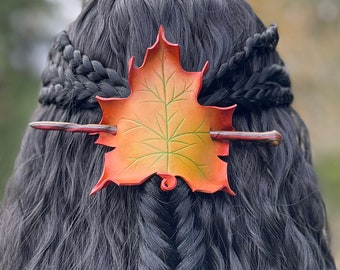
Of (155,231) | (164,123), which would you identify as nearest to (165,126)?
(164,123)

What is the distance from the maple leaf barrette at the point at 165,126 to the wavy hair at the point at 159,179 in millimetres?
30

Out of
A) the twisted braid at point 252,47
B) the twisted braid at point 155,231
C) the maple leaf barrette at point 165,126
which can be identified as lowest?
the twisted braid at point 155,231

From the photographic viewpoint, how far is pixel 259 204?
1.07 m

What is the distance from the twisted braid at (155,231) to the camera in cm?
98

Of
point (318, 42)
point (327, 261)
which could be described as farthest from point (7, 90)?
point (327, 261)

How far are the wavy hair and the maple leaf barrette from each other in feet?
0.10

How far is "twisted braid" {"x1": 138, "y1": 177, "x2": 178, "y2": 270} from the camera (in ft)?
3.20

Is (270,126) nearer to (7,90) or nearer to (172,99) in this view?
(172,99)

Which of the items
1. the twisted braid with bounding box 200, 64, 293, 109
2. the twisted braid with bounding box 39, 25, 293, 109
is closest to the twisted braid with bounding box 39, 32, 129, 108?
the twisted braid with bounding box 39, 25, 293, 109

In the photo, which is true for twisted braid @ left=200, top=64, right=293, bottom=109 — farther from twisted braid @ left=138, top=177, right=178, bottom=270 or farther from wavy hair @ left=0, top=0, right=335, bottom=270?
twisted braid @ left=138, top=177, right=178, bottom=270

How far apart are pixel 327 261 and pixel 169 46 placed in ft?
1.77

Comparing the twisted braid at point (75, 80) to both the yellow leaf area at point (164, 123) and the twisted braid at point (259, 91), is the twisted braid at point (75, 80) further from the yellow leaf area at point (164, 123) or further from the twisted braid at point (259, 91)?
the twisted braid at point (259, 91)

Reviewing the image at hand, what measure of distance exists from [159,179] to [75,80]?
22 centimetres

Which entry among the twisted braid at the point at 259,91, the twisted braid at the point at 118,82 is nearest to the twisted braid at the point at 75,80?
the twisted braid at the point at 118,82
